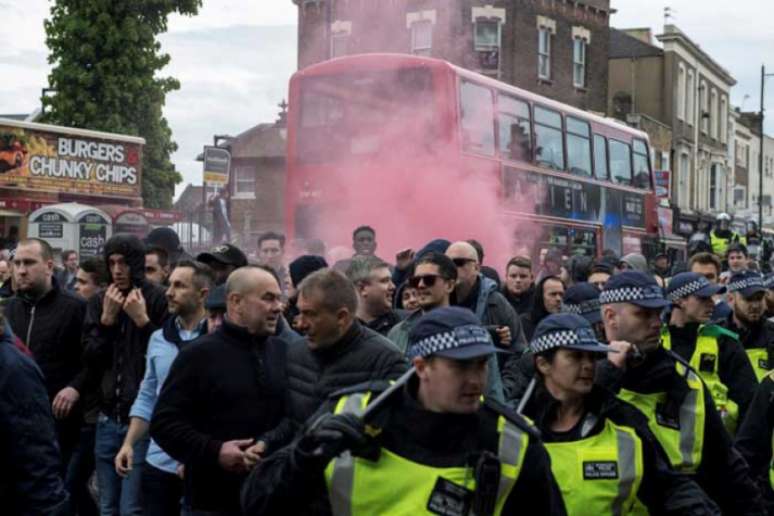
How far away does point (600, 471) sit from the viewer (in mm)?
3818

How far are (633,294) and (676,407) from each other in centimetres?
49

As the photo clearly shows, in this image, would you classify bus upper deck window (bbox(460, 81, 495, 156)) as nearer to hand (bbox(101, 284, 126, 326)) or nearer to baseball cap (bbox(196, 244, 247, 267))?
baseball cap (bbox(196, 244, 247, 267))

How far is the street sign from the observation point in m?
14.6

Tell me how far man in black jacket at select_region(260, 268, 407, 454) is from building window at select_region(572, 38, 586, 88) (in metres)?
32.9

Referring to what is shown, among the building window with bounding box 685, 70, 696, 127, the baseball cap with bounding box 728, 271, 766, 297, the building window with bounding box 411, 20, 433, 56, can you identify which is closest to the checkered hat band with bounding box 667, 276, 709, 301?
the baseball cap with bounding box 728, 271, 766, 297

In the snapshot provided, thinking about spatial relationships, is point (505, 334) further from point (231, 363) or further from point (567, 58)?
point (567, 58)

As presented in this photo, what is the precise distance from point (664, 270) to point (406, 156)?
4.48 metres

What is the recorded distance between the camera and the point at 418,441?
3.11 meters

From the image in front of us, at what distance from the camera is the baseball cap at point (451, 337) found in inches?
122

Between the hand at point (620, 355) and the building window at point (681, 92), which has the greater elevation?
the building window at point (681, 92)

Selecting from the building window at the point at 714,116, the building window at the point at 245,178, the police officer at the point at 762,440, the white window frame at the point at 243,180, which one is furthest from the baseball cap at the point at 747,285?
the building window at the point at 714,116

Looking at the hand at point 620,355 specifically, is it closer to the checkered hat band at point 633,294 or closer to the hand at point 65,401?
the checkered hat band at point 633,294

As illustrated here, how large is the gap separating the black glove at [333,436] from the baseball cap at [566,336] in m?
1.23

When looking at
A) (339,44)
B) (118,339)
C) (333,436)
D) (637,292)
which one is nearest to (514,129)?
(118,339)
